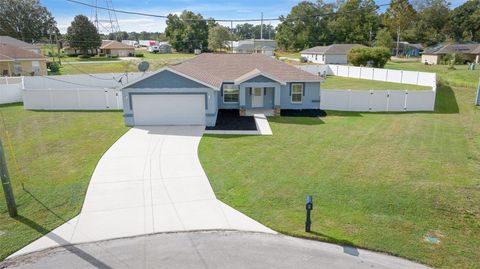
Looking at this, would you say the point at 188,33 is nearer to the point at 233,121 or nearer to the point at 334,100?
the point at 334,100

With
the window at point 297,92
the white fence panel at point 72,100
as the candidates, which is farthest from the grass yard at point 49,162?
the window at point 297,92

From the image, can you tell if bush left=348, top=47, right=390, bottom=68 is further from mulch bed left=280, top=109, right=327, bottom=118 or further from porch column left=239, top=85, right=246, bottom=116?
porch column left=239, top=85, right=246, bottom=116

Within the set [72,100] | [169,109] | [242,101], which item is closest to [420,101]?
[242,101]

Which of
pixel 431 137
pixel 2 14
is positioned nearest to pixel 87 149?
pixel 431 137

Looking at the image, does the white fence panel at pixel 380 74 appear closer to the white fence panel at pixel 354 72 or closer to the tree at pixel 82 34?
the white fence panel at pixel 354 72

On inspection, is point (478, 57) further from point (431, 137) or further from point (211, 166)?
point (211, 166)

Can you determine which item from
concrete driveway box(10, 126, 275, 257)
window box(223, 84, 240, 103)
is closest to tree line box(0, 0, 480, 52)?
window box(223, 84, 240, 103)
